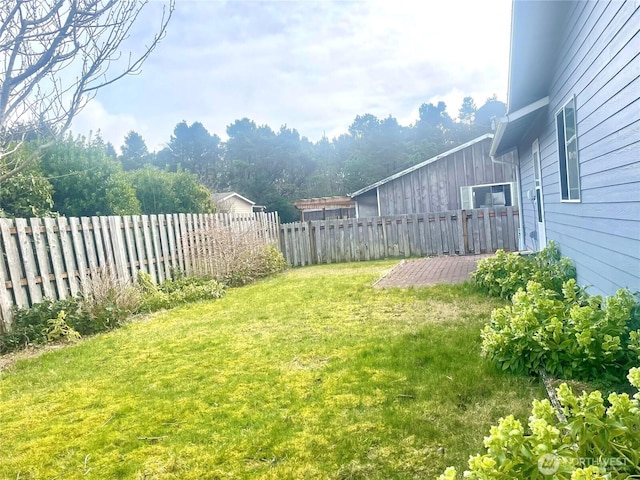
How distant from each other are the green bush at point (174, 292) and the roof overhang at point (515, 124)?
5921 millimetres

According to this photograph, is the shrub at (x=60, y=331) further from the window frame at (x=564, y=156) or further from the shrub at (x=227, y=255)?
the window frame at (x=564, y=156)

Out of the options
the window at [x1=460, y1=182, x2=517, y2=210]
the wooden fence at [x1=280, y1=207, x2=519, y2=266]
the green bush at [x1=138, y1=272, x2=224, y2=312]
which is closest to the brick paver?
the wooden fence at [x1=280, y1=207, x2=519, y2=266]

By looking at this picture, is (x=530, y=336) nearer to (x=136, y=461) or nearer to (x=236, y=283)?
(x=136, y=461)

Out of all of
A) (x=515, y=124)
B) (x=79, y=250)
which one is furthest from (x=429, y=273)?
(x=79, y=250)

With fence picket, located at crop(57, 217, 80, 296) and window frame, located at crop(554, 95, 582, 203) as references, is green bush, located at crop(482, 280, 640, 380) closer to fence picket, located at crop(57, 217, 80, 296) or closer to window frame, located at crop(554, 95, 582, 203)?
window frame, located at crop(554, 95, 582, 203)

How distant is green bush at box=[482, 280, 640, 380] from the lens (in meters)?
3.02

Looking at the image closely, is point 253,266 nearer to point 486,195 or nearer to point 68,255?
point 68,255

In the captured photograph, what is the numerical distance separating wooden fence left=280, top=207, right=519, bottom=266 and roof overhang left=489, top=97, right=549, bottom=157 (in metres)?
2.62

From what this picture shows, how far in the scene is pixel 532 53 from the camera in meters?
5.29

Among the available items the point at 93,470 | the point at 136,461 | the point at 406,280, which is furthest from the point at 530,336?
the point at 406,280

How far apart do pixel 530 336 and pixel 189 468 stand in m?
2.61

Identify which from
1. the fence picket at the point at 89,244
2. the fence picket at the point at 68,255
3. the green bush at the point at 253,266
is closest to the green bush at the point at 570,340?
the fence picket at the point at 68,255

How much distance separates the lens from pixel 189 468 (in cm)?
254

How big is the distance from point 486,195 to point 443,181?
176cm
